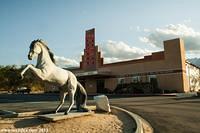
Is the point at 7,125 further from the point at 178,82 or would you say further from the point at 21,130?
the point at 178,82

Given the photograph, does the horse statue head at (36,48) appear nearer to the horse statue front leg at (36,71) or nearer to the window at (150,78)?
the horse statue front leg at (36,71)

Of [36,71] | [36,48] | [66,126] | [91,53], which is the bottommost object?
[66,126]

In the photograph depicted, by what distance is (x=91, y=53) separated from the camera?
139ft

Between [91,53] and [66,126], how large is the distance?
115 ft

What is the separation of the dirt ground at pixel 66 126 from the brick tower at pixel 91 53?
33.5 m

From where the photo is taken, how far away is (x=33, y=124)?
309 inches

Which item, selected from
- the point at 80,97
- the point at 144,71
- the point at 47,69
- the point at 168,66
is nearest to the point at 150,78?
the point at 144,71

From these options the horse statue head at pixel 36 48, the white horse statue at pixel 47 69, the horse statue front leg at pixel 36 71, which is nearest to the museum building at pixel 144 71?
the white horse statue at pixel 47 69

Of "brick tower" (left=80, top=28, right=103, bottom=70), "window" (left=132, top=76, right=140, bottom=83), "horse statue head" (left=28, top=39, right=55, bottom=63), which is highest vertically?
"brick tower" (left=80, top=28, right=103, bottom=70)

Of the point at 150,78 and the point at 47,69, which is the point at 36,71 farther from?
the point at 150,78

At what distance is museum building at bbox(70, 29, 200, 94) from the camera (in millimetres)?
33281

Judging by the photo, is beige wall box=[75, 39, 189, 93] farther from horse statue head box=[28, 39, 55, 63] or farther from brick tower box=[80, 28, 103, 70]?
horse statue head box=[28, 39, 55, 63]

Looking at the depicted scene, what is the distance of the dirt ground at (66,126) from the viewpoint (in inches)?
283

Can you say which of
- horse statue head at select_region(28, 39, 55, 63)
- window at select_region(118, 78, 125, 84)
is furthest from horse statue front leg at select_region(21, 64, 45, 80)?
window at select_region(118, 78, 125, 84)
